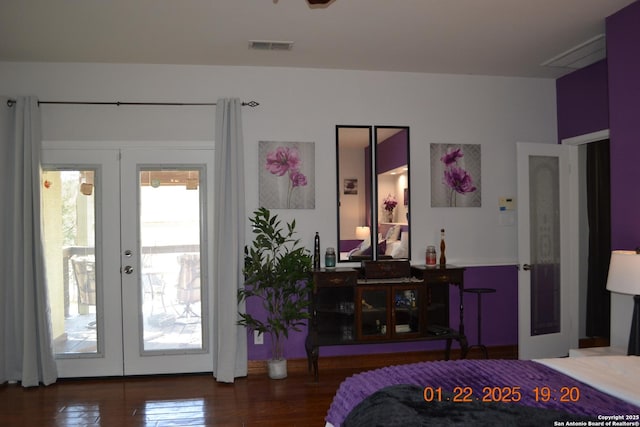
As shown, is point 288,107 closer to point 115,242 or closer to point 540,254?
point 115,242

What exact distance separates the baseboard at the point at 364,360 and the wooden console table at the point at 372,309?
142 mm

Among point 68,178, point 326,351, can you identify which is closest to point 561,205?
point 326,351

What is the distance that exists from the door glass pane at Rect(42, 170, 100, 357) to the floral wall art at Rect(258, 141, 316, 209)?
151 centimetres

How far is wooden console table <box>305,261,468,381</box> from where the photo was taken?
12.4 ft

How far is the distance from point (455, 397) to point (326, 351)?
2.48 m

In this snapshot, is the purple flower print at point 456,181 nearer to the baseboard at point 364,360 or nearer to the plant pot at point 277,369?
the baseboard at point 364,360

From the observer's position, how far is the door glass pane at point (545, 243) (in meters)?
4.28

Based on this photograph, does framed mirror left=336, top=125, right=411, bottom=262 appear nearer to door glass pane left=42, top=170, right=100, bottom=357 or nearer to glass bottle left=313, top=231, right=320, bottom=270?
glass bottle left=313, top=231, right=320, bottom=270

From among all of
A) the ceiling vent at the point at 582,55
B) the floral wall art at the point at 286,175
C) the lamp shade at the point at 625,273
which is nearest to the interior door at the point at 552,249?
the ceiling vent at the point at 582,55

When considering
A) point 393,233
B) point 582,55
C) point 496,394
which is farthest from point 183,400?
point 582,55

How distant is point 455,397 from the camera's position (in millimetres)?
1736

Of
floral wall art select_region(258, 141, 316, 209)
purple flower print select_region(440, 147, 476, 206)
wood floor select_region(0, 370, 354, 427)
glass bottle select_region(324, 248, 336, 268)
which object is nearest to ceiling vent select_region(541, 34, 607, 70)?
purple flower print select_region(440, 147, 476, 206)

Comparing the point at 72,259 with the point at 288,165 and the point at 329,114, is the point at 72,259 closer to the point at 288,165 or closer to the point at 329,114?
the point at 288,165

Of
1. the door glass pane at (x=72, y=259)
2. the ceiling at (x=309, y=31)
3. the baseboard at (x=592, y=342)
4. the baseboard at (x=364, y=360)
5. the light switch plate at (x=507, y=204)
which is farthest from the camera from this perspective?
the baseboard at (x=592, y=342)
